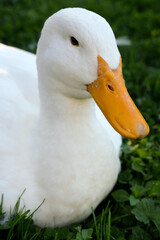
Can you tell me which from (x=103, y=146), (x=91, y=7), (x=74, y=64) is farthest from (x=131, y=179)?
(x=91, y=7)

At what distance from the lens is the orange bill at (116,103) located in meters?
1.56

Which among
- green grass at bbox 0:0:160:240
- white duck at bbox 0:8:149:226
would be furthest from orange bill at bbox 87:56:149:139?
green grass at bbox 0:0:160:240

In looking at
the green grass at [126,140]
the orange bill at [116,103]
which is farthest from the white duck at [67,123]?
the green grass at [126,140]

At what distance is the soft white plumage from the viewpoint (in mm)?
1647

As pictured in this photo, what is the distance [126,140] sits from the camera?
2.63 m

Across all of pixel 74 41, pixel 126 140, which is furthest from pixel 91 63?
pixel 126 140

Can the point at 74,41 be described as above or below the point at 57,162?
above

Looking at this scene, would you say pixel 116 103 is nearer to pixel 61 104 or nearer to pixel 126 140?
pixel 61 104

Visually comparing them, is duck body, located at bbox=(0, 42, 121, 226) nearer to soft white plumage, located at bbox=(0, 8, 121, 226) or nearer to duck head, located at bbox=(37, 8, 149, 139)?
soft white plumage, located at bbox=(0, 8, 121, 226)

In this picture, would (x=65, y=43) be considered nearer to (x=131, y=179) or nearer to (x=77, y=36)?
(x=77, y=36)

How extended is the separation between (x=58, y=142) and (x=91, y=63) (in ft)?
1.55

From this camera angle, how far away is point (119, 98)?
1.59 meters

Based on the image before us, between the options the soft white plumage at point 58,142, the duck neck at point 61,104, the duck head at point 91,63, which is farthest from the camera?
the duck neck at point 61,104

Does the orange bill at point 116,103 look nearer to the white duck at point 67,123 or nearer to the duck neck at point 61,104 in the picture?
the white duck at point 67,123
